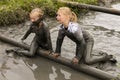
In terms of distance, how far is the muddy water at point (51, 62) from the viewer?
587cm

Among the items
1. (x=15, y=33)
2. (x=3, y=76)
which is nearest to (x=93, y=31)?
(x=15, y=33)

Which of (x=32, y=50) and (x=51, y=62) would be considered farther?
(x=32, y=50)

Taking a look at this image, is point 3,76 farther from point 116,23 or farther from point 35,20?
point 116,23

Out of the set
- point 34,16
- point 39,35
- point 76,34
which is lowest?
point 39,35

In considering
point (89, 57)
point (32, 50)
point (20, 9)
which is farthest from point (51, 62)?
point (20, 9)

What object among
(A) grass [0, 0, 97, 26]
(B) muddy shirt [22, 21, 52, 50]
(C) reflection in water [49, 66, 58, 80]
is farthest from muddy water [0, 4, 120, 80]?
(B) muddy shirt [22, 21, 52, 50]

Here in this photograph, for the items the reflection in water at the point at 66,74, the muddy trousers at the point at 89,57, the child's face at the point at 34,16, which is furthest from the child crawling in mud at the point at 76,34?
the child's face at the point at 34,16

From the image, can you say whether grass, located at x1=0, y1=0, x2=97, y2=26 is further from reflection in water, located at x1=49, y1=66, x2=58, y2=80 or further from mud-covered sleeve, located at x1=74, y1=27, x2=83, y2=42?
mud-covered sleeve, located at x1=74, y1=27, x2=83, y2=42

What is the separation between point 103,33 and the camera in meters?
8.16

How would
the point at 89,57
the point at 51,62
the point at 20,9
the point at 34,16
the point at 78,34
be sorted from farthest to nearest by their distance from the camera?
the point at 20,9 → the point at 51,62 → the point at 34,16 → the point at 89,57 → the point at 78,34

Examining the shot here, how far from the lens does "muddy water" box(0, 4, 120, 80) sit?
5.87 meters

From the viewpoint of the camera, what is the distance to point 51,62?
21.1 ft

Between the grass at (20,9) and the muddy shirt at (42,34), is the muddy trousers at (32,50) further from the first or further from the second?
the grass at (20,9)

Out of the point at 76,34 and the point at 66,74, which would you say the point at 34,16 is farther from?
the point at 66,74
